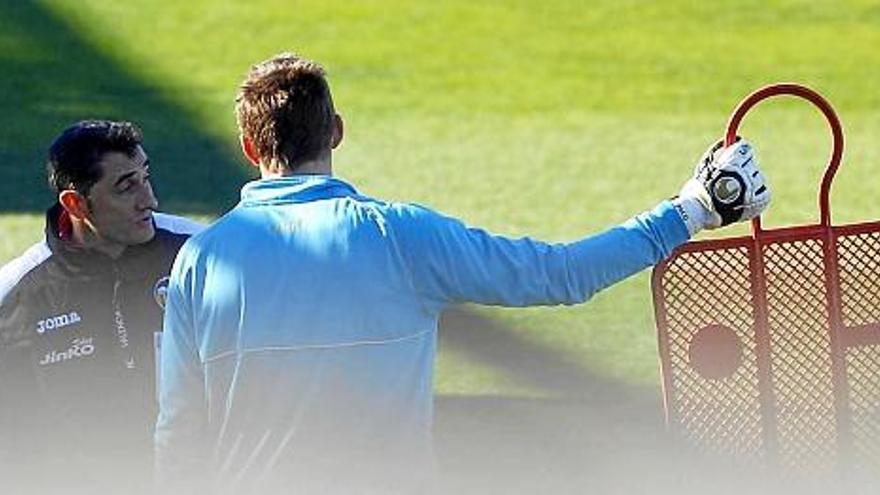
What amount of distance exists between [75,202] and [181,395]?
1.22 meters

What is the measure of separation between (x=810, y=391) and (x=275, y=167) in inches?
69.7

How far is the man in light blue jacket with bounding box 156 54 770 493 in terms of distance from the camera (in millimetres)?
4598

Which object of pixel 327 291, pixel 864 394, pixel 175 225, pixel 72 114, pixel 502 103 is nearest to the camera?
pixel 327 291

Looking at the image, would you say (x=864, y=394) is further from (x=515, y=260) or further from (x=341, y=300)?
(x=341, y=300)

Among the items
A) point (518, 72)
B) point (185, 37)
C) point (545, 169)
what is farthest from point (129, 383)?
point (185, 37)

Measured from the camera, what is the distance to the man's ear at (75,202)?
584cm

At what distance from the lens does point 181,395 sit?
4.79m

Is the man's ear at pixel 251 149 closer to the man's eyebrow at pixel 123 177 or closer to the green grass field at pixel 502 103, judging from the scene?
the man's eyebrow at pixel 123 177

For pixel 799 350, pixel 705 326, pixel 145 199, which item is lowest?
pixel 799 350

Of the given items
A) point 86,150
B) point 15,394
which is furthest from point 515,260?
point 15,394

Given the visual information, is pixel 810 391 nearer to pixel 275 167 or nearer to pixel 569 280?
pixel 569 280

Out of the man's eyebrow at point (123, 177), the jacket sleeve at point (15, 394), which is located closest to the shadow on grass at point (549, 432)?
the jacket sleeve at point (15, 394)

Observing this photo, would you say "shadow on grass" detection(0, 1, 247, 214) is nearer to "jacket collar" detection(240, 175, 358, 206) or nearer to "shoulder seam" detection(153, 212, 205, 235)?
"shoulder seam" detection(153, 212, 205, 235)

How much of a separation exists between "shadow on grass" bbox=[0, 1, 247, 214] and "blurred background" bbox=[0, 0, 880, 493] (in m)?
0.02
